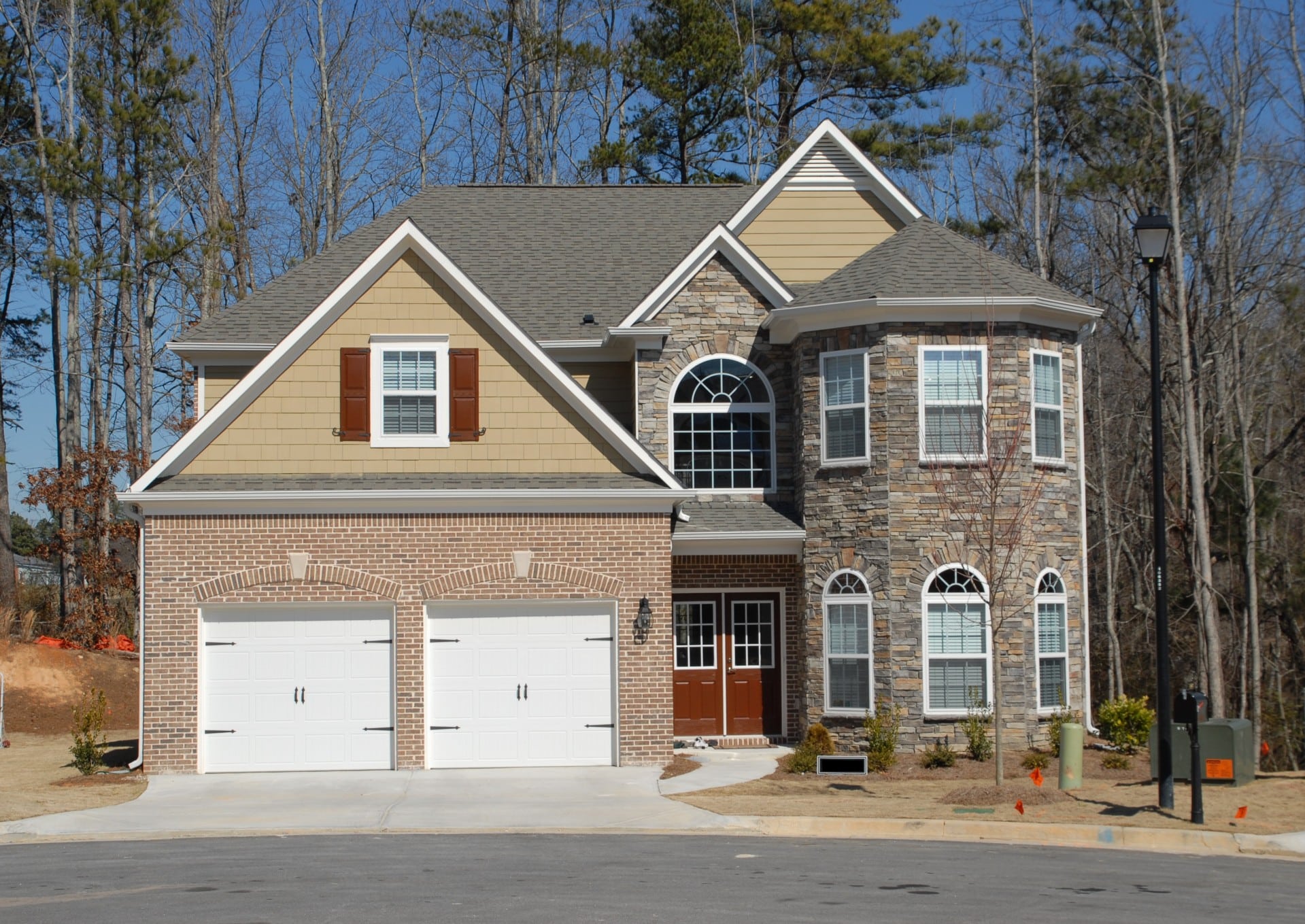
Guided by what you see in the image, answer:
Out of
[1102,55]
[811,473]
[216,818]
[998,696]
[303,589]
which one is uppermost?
[1102,55]

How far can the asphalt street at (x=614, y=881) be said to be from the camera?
34.2ft

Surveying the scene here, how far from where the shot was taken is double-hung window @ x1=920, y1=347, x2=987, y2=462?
67.2 ft

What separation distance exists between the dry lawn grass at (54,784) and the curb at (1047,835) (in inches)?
321

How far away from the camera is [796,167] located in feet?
78.0

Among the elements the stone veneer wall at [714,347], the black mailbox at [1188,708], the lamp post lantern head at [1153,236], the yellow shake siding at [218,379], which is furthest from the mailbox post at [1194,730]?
the yellow shake siding at [218,379]

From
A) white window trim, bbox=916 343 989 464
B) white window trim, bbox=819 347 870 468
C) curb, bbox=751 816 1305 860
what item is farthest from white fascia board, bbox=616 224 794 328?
curb, bbox=751 816 1305 860

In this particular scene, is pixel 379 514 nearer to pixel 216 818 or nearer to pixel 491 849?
pixel 216 818

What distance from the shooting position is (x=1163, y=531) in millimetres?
15844

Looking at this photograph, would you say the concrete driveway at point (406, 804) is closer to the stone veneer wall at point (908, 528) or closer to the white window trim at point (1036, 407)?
the stone veneer wall at point (908, 528)

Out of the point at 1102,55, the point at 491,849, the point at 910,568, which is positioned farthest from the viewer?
the point at 1102,55

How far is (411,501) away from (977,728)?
8444 mm

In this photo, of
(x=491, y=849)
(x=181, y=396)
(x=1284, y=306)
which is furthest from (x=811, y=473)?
(x=181, y=396)

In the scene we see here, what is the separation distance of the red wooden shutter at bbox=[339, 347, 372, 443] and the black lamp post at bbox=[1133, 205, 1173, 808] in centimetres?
1019

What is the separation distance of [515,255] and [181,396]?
58.5 ft
